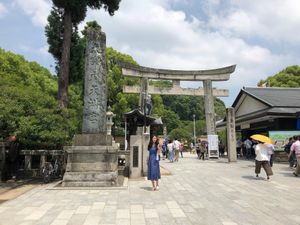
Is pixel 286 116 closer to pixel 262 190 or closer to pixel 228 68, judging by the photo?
pixel 228 68

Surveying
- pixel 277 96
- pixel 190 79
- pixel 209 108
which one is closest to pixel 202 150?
pixel 209 108

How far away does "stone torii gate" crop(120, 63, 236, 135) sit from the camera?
84.9ft

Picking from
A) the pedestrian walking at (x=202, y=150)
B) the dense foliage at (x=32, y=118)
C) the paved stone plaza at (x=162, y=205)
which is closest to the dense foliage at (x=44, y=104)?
the dense foliage at (x=32, y=118)

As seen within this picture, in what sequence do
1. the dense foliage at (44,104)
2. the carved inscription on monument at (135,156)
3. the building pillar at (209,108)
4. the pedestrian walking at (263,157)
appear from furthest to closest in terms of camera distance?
the building pillar at (209,108)
the carved inscription on monument at (135,156)
the pedestrian walking at (263,157)
the dense foliage at (44,104)

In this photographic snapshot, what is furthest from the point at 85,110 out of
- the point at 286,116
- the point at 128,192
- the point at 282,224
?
the point at 286,116

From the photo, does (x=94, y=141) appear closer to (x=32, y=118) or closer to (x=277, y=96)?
(x=32, y=118)

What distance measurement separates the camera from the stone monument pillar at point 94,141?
10.1m

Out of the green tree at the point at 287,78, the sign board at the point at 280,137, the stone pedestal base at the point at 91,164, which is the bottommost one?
the stone pedestal base at the point at 91,164

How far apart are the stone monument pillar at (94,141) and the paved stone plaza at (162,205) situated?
0.90m

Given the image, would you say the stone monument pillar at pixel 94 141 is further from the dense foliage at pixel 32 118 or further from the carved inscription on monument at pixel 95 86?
the dense foliage at pixel 32 118

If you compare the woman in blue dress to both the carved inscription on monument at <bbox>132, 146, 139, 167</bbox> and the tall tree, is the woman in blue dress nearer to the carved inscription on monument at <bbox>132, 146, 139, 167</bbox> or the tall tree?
the carved inscription on monument at <bbox>132, 146, 139, 167</bbox>

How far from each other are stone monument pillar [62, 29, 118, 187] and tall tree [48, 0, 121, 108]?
5.77 meters

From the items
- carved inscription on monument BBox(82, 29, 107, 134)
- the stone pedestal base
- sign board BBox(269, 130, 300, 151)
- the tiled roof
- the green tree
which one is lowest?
the stone pedestal base

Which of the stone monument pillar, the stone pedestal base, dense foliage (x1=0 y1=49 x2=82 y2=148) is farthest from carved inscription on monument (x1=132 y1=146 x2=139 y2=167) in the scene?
dense foliage (x1=0 y1=49 x2=82 y2=148)
